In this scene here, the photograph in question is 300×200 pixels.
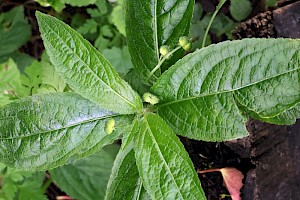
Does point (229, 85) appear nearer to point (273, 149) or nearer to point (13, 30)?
point (273, 149)

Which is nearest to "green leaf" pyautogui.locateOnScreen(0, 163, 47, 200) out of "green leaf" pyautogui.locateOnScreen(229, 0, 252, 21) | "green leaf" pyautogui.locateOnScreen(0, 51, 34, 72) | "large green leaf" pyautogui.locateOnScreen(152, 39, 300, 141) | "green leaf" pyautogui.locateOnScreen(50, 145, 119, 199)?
"green leaf" pyautogui.locateOnScreen(50, 145, 119, 199)

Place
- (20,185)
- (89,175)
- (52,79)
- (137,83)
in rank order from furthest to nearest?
1. (89,175)
2. (20,185)
3. (52,79)
4. (137,83)

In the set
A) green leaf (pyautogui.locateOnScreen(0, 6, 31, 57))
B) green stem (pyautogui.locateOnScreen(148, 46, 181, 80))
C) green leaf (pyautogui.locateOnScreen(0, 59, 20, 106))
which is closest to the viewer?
green stem (pyautogui.locateOnScreen(148, 46, 181, 80))

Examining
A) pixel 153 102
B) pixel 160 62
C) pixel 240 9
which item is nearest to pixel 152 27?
pixel 160 62

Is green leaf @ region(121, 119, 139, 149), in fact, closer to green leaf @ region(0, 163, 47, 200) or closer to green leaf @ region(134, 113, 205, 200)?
green leaf @ region(134, 113, 205, 200)

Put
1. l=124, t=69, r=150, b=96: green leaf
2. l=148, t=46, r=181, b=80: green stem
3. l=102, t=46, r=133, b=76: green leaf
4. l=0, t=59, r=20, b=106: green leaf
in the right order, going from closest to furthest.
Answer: l=148, t=46, r=181, b=80: green stem, l=124, t=69, r=150, b=96: green leaf, l=0, t=59, r=20, b=106: green leaf, l=102, t=46, r=133, b=76: green leaf
